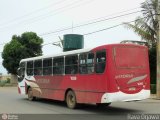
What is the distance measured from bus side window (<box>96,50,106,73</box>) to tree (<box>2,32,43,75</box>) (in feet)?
119

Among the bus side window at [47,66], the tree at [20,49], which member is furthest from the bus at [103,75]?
the tree at [20,49]

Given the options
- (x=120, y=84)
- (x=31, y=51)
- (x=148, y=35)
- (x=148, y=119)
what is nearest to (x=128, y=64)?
(x=120, y=84)

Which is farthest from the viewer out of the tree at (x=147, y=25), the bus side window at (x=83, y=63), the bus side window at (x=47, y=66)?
the tree at (x=147, y=25)

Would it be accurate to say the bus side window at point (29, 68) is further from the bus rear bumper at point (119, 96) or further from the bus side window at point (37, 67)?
the bus rear bumper at point (119, 96)

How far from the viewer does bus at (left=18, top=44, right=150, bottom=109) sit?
50.6 feet

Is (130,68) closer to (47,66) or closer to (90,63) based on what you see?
(90,63)

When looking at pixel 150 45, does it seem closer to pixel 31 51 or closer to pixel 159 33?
pixel 159 33

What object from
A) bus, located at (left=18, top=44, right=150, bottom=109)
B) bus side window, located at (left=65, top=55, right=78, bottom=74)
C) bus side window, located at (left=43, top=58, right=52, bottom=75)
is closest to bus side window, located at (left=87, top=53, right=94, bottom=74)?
bus, located at (left=18, top=44, right=150, bottom=109)

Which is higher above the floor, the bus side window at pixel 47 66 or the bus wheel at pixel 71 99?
the bus side window at pixel 47 66

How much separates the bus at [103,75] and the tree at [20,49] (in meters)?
32.7

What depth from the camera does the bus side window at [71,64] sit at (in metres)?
17.8

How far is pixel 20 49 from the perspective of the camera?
5144 cm

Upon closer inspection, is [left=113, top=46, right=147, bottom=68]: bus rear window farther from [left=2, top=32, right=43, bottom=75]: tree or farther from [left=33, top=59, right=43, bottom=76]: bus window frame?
[left=2, top=32, right=43, bottom=75]: tree

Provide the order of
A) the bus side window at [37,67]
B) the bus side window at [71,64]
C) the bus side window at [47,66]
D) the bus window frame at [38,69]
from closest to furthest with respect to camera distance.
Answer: the bus side window at [71,64] < the bus side window at [47,66] < the bus window frame at [38,69] < the bus side window at [37,67]
